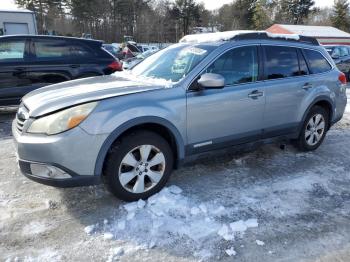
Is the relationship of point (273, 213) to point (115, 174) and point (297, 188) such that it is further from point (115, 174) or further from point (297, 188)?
point (115, 174)

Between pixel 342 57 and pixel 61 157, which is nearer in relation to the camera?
pixel 61 157

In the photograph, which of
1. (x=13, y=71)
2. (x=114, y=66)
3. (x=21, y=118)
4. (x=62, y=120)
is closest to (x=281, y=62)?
(x=62, y=120)

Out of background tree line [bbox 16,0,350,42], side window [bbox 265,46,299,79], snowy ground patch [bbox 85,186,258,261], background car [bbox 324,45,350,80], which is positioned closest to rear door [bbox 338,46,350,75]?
background car [bbox 324,45,350,80]

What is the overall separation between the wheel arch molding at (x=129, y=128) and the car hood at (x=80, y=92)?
315mm

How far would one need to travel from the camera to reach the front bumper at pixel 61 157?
3246 mm

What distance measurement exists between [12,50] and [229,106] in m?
5.15

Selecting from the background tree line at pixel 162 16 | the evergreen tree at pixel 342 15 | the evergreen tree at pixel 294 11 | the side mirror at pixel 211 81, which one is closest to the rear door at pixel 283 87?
the side mirror at pixel 211 81

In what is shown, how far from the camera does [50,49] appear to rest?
299 inches

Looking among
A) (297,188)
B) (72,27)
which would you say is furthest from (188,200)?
(72,27)

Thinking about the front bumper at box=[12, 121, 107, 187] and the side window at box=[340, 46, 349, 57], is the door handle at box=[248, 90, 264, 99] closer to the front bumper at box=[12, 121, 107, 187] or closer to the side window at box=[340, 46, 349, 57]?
the front bumper at box=[12, 121, 107, 187]

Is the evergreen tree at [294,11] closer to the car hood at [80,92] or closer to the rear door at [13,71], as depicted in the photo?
the rear door at [13,71]

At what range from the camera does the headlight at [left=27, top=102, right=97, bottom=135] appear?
327cm

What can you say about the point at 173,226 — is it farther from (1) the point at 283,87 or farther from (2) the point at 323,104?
(2) the point at 323,104

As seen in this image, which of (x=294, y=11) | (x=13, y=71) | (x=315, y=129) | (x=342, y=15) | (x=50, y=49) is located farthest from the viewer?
(x=294, y=11)
